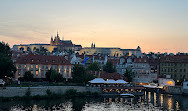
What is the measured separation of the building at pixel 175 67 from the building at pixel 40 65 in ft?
123

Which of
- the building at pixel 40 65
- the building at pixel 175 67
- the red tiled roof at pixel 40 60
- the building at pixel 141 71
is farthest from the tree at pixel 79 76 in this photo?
the building at pixel 175 67

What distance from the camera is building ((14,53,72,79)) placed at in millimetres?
87000

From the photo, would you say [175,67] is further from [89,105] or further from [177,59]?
[89,105]

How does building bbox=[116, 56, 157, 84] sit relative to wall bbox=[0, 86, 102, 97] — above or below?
above

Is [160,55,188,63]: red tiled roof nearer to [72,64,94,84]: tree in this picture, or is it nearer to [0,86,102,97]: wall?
[72,64,94,84]: tree

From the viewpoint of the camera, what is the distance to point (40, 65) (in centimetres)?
8850

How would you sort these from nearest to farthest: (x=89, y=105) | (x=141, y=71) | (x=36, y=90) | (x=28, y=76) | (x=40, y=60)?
(x=89, y=105), (x=36, y=90), (x=28, y=76), (x=40, y=60), (x=141, y=71)

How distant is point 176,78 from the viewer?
10412 centimetres

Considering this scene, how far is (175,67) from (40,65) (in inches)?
1990

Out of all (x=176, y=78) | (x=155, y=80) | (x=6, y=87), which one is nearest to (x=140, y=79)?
(x=155, y=80)

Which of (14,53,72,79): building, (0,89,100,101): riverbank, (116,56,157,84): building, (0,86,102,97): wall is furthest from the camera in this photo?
(116,56,157,84): building

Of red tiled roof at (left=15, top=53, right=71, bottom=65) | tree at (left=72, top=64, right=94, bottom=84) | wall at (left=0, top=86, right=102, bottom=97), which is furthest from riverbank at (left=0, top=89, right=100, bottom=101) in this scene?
red tiled roof at (left=15, top=53, right=71, bottom=65)

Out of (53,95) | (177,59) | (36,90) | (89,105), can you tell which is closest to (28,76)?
(36,90)

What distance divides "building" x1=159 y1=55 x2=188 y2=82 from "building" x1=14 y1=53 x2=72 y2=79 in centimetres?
3756
